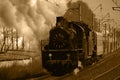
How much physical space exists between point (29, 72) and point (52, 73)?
169cm

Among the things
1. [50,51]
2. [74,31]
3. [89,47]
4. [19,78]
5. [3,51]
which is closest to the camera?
[19,78]

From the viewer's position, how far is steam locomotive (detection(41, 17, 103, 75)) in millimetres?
18344

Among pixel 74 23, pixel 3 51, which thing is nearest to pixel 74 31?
pixel 74 23

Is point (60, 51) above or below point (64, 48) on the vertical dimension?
below

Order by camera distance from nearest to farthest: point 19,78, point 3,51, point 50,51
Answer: point 19,78, point 50,51, point 3,51

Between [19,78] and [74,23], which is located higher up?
[74,23]

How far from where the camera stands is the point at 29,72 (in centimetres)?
1953

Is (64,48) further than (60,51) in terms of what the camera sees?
Yes

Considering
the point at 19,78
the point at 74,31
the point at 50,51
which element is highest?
the point at 74,31

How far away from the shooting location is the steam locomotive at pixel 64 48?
722 inches

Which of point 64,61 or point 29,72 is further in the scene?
point 29,72

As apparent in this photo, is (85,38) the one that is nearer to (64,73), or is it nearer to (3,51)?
(64,73)

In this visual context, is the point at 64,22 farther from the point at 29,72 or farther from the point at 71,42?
the point at 29,72

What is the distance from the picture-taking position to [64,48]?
1894 cm
